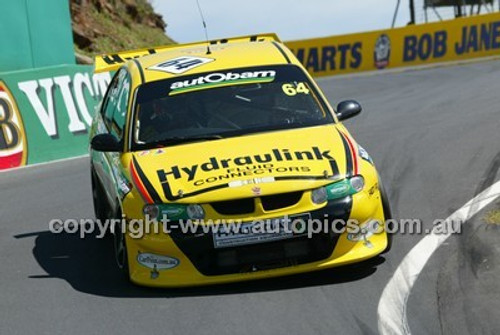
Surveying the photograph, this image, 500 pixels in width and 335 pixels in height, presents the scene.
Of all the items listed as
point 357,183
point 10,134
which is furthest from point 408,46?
point 357,183

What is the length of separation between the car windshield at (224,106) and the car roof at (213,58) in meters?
0.10

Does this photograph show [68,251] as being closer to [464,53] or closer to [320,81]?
[320,81]

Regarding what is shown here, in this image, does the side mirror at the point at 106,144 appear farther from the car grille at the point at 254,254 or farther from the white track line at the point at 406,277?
the white track line at the point at 406,277

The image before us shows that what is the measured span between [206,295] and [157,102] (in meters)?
2.00

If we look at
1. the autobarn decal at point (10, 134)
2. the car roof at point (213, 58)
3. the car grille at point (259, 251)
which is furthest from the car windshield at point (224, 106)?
the autobarn decal at point (10, 134)

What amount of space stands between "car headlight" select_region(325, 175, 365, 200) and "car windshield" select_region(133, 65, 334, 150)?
996 millimetres

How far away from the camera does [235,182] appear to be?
22.9 feet

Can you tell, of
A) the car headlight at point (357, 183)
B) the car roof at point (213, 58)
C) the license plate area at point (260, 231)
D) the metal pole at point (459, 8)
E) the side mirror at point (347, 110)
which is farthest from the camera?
the metal pole at point (459, 8)

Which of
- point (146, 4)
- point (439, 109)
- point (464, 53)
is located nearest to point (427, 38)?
point (464, 53)

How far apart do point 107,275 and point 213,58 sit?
7.03ft

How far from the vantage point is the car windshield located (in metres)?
8.02

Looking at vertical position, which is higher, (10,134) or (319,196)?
(319,196)

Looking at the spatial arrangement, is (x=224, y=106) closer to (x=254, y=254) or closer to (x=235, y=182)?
(x=235, y=182)

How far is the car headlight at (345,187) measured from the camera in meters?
7.01
